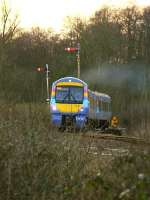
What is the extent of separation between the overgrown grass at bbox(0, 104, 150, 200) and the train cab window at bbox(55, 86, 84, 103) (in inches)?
854

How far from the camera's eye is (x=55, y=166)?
6.05 m

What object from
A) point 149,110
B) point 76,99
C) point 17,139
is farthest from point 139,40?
point 17,139

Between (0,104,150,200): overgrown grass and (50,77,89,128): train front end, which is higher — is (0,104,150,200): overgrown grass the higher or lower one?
the higher one

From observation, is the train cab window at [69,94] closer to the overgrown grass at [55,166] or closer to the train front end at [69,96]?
the train front end at [69,96]

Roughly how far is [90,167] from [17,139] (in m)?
0.90

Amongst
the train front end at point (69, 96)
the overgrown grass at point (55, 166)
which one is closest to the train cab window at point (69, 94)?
the train front end at point (69, 96)

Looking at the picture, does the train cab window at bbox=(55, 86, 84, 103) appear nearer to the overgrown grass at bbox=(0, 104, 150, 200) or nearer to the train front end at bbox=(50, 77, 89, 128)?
the train front end at bbox=(50, 77, 89, 128)

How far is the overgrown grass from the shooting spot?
3.85 m

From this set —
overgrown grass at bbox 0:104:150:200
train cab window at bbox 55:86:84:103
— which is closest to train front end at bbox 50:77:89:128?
train cab window at bbox 55:86:84:103

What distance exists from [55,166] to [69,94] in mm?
23721

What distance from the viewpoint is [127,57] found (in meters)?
45.3

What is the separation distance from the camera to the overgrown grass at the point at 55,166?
385 cm

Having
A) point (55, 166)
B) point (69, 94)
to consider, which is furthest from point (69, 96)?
point (55, 166)

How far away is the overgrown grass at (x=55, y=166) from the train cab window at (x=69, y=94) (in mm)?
21689
